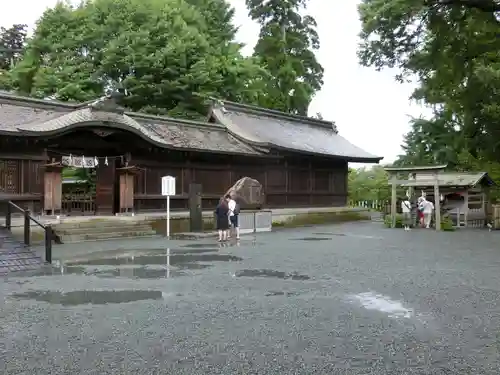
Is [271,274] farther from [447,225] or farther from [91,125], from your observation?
[447,225]

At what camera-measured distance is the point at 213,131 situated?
82.5ft

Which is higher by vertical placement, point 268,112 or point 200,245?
point 268,112

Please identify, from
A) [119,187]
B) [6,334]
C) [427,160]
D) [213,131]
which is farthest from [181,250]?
[427,160]

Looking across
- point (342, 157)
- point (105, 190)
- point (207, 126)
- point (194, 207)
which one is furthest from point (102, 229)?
point (342, 157)

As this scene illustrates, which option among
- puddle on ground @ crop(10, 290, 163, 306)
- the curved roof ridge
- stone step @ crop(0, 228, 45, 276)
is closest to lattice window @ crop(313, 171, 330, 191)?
the curved roof ridge

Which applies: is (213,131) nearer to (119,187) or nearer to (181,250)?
(119,187)

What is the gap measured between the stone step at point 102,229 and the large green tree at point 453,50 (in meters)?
11.3

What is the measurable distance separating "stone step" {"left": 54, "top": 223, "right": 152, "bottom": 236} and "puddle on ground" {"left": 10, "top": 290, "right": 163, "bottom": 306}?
8837mm

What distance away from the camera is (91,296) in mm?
8031

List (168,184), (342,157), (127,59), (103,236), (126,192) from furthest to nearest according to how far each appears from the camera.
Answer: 1. (127,59)
2. (342,157)
3. (126,192)
4. (168,184)
5. (103,236)

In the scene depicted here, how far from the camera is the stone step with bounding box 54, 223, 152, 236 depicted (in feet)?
55.0

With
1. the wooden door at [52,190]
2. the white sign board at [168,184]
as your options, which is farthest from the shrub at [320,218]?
the wooden door at [52,190]

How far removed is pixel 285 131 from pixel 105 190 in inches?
480

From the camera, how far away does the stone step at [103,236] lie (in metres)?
16.6
